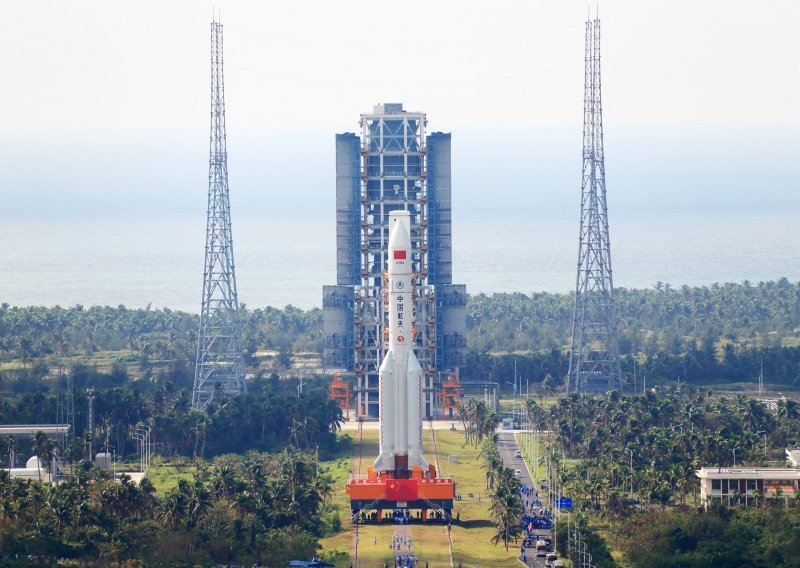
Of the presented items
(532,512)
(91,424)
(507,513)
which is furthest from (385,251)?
(507,513)

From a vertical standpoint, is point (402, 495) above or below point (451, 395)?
below

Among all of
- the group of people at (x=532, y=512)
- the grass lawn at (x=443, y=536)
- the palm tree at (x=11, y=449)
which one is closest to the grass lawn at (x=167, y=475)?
the palm tree at (x=11, y=449)

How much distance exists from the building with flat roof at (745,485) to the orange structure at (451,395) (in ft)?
152

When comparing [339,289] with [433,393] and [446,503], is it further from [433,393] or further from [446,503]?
[446,503]

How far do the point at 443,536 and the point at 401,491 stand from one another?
270 inches

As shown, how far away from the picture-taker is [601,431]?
146000 millimetres

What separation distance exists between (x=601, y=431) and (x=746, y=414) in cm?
1205

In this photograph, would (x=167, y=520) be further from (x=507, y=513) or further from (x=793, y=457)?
(x=793, y=457)

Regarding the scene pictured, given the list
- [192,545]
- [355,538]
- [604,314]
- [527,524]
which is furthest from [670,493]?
[604,314]

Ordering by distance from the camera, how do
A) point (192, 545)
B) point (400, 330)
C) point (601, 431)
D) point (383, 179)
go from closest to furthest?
point (192, 545), point (400, 330), point (601, 431), point (383, 179)

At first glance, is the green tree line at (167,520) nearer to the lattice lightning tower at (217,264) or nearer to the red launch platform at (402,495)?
the red launch platform at (402,495)

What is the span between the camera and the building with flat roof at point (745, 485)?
405ft

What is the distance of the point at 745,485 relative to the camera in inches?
4906

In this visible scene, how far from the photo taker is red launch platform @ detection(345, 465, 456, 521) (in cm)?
12725
